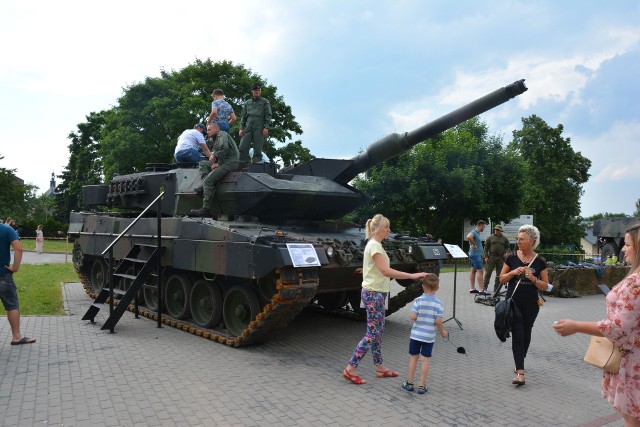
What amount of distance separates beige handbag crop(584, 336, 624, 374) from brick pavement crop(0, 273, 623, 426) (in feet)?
6.52

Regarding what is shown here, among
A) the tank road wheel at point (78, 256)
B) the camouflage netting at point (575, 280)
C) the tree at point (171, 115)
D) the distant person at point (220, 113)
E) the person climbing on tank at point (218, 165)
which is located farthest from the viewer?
the tree at point (171, 115)

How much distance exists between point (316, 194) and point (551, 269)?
29.0 feet

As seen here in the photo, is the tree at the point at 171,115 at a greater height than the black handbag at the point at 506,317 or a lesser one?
greater

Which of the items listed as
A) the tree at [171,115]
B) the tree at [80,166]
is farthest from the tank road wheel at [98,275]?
the tree at [80,166]

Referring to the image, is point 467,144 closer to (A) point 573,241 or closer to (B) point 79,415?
(A) point 573,241

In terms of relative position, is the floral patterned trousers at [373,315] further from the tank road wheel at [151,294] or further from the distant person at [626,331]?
the tank road wheel at [151,294]

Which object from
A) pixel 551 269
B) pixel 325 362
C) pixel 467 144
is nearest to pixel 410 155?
pixel 467 144

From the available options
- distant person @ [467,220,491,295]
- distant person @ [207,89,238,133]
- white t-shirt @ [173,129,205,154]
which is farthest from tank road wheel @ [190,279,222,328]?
distant person @ [467,220,491,295]

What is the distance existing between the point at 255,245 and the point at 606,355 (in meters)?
4.57

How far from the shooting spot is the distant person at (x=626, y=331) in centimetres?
307

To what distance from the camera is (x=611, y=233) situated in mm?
26219

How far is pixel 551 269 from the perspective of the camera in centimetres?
1469

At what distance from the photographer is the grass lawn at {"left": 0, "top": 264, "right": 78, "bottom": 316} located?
33.7 ft

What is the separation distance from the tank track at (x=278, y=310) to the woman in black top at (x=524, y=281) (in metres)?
2.40
